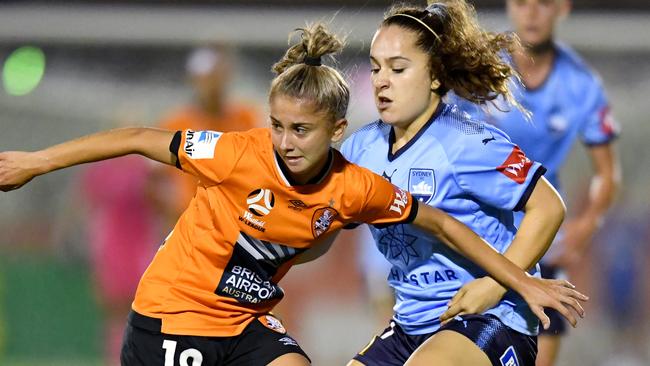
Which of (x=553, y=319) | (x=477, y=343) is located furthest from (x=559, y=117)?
(x=477, y=343)

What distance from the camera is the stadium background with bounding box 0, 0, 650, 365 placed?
22.8 ft

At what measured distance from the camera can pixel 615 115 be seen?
732cm

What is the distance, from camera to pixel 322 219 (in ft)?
11.0

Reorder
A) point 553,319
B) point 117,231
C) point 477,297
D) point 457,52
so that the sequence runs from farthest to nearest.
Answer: point 117,231 < point 553,319 < point 457,52 < point 477,297

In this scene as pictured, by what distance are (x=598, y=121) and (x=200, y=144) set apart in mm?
3240

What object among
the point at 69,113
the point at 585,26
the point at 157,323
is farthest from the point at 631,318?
the point at 157,323

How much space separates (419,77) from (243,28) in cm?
351

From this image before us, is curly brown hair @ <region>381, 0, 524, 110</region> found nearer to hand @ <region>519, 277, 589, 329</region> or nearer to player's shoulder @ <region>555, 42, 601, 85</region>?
hand @ <region>519, 277, 589, 329</region>

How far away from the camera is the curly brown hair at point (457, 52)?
3.66 metres

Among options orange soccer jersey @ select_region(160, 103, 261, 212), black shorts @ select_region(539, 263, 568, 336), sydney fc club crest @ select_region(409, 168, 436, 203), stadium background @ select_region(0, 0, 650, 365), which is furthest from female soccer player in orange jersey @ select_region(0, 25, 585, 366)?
stadium background @ select_region(0, 0, 650, 365)

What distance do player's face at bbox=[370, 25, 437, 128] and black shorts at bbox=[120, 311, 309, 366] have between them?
0.78 m

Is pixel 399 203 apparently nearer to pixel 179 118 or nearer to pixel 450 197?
pixel 450 197

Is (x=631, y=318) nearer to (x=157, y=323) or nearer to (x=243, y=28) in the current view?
(x=243, y=28)

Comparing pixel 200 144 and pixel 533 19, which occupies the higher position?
pixel 533 19
